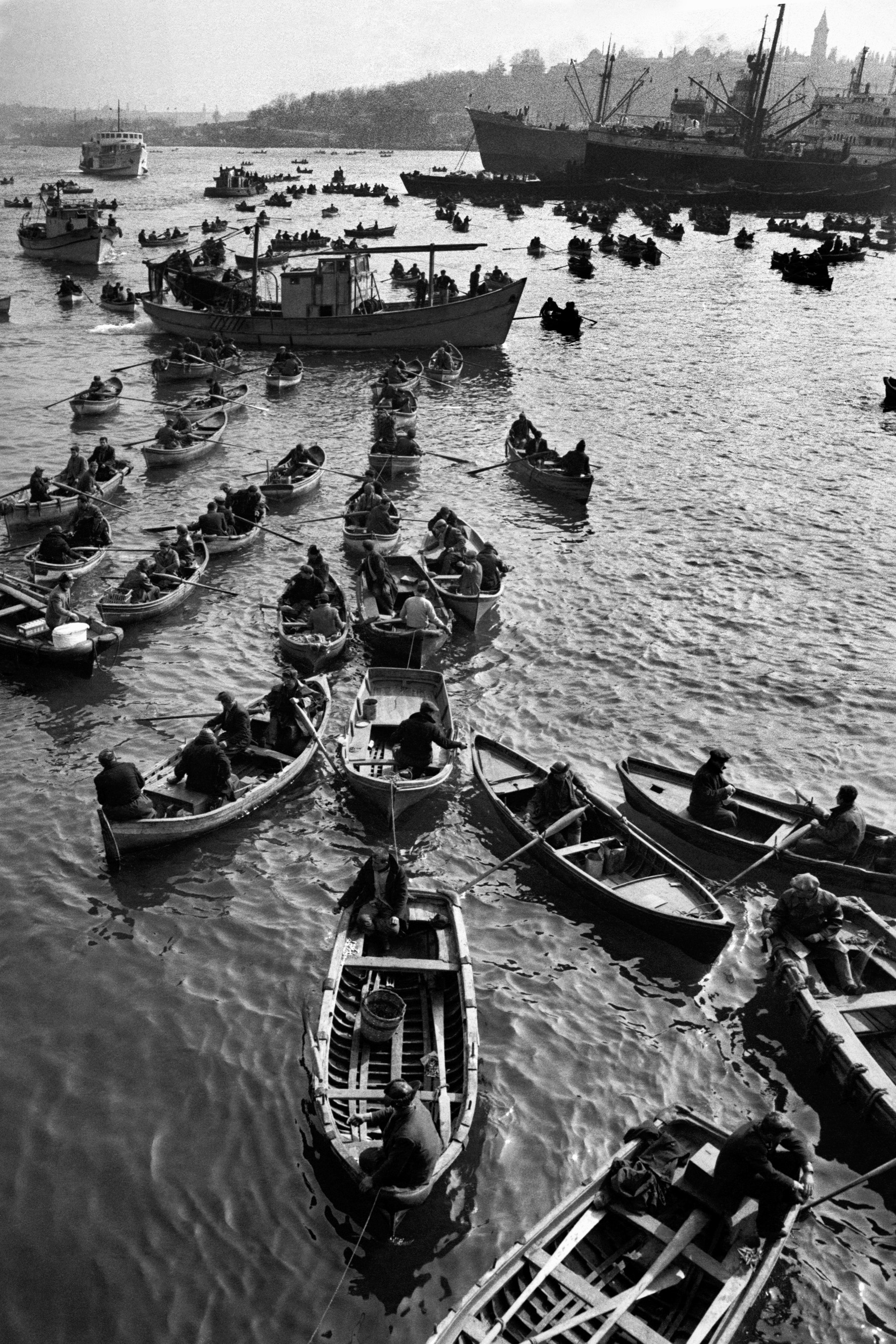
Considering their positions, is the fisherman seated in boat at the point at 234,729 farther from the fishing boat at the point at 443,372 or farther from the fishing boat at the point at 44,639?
the fishing boat at the point at 443,372

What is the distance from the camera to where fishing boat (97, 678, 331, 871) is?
1596 centimetres

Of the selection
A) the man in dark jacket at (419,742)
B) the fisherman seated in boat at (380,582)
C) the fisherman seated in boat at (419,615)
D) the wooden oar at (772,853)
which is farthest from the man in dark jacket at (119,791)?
the wooden oar at (772,853)

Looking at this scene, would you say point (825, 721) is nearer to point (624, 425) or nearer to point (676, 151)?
point (624, 425)

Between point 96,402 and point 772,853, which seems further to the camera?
point 96,402

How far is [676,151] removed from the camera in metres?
142

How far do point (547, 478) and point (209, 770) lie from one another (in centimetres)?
1937

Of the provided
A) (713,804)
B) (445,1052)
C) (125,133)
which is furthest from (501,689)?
(125,133)

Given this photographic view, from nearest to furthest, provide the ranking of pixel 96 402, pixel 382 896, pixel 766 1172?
1. pixel 766 1172
2. pixel 382 896
3. pixel 96 402

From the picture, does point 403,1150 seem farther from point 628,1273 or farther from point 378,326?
point 378,326

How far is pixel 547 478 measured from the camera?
32938mm

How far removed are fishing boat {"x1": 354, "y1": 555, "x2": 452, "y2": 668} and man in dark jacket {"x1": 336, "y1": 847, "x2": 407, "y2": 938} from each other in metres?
8.11

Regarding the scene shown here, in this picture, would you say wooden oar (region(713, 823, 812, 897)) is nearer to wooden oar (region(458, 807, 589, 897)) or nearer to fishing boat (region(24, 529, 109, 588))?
wooden oar (region(458, 807, 589, 897))

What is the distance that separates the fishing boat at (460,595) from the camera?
23797mm

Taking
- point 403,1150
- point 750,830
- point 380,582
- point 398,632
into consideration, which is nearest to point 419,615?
point 398,632
